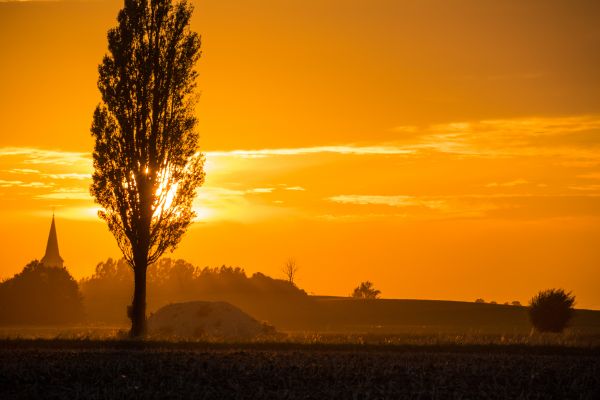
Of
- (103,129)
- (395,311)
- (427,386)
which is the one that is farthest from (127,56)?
(395,311)

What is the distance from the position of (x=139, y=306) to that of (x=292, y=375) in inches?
859

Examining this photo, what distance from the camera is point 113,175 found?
46.9 meters

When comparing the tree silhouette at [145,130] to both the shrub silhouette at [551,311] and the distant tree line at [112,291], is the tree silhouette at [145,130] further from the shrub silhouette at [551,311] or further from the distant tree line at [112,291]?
the distant tree line at [112,291]

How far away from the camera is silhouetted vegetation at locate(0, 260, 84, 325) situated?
98375mm

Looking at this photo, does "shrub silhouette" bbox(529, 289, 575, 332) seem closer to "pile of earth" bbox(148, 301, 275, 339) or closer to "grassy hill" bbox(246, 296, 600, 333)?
"pile of earth" bbox(148, 301, 275, 339)

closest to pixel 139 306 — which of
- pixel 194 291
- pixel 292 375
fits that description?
pixel 292 375

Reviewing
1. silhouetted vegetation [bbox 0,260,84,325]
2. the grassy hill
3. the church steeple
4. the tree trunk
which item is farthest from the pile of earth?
the church steeple

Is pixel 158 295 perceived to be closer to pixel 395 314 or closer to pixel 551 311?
pixel 395 314

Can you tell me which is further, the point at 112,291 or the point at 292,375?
the point at 112,291

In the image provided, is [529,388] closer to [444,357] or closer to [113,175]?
[444,357]

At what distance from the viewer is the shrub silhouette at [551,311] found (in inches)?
2279

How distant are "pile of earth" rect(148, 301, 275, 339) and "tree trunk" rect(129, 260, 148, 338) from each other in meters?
6.05

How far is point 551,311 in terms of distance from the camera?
5828cm

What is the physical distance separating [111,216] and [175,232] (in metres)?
3.37
